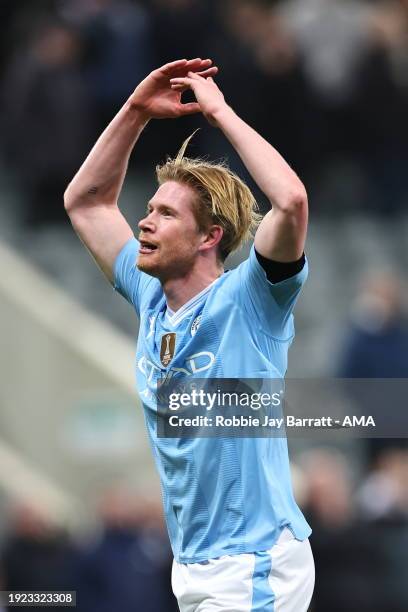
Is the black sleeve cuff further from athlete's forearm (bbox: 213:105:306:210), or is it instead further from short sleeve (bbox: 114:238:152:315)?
short sleeve (bbox: 114:238:152:315)

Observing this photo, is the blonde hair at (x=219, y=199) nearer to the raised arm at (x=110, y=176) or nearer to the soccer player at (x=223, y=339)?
the soccer player at (x=223, y=339)

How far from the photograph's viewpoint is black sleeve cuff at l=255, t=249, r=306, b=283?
5180 mm

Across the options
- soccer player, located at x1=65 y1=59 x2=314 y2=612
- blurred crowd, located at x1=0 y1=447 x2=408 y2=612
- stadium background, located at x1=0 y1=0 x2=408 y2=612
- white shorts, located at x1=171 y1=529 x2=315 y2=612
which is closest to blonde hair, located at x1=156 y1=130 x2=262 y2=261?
soccer player, located at x1=65 y1=59 x2=314 y2=612

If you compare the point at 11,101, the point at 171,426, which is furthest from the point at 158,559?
the point at 11,101

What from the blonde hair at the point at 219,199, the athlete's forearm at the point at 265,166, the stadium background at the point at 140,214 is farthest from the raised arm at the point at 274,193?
the stadium background at the point at 140,214

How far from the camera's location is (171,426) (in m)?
5.41

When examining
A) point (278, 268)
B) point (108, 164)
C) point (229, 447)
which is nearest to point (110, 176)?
point (108, 164)

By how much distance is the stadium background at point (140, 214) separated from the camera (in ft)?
33.5

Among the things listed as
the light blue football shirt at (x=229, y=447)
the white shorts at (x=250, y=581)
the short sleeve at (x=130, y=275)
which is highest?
the short sleeve at (x=130, y=275)

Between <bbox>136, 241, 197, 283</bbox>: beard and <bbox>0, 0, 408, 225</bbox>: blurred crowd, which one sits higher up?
<bbox>0, 0, 408, 225</bbox>: blurred crowd

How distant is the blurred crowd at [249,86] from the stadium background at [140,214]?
2cm

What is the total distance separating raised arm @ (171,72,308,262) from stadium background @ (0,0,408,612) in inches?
178

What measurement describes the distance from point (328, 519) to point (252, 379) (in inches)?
156

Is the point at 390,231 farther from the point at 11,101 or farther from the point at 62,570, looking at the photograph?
the point at 62,570
